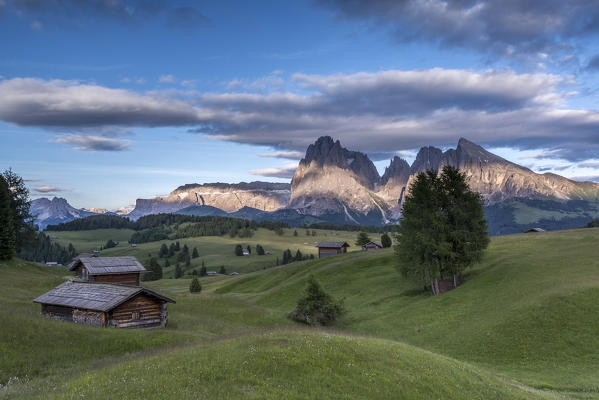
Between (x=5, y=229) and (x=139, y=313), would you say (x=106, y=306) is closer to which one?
(x=139, y=313)

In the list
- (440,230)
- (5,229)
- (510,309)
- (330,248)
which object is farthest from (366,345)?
(330,248)

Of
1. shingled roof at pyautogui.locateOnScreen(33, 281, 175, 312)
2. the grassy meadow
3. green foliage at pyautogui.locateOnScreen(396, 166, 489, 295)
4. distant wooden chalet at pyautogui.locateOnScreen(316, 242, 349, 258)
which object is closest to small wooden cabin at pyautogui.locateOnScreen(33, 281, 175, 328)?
shingled roof at pyautogui.locateOnScreen(33, 281, 175, 312)

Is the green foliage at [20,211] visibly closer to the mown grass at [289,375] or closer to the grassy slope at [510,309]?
the grassy slope at [510,309]

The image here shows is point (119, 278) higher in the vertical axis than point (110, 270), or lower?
lower

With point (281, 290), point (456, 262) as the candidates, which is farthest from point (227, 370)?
point (281, 290)

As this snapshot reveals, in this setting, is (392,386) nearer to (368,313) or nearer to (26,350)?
(26,350)

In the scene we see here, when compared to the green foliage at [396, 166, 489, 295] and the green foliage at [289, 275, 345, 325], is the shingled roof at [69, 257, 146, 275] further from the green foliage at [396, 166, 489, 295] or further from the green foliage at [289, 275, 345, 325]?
the green foliage at [396, 166, 489, 295]

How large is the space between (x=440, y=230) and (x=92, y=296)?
45982mm

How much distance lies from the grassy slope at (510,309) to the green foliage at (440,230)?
3637 mm

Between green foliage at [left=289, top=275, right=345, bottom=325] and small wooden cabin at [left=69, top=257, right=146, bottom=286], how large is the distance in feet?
86.9

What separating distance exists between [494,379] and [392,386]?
28.1 feet

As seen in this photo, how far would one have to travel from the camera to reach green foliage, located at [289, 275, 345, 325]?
166 feet

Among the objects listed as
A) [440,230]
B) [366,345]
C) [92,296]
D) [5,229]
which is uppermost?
[5,229]

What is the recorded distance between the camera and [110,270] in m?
58.4
